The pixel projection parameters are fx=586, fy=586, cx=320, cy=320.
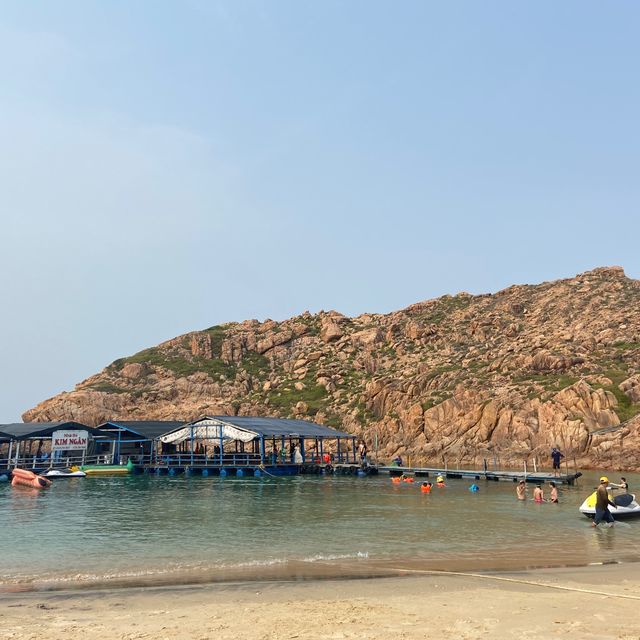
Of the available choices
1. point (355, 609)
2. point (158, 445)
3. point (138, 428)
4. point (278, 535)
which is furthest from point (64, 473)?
point (355, 609)

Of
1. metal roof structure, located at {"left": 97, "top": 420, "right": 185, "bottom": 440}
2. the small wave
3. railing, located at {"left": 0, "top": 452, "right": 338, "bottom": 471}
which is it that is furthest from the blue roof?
the small wave

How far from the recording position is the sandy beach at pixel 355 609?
12078 millimetres

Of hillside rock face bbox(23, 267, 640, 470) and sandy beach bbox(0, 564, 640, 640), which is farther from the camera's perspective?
hillside rock face bbox(23, 267, 640, 470)

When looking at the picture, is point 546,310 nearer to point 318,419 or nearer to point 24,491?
point 318,419

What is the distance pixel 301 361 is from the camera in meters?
130

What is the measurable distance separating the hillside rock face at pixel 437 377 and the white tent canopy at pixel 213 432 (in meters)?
31.8

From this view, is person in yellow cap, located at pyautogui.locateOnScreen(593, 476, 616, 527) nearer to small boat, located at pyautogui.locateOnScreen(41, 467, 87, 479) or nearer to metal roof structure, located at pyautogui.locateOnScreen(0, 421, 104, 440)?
small boat, located at pyautogui.locateOnScreen(41, 467, 87, 479)

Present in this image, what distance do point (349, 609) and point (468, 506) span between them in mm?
28072

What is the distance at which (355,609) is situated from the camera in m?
14.0

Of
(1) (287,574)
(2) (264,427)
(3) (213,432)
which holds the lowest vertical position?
(1) (287,574)

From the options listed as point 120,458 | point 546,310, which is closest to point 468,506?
point 120,458

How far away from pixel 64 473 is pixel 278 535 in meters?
44.9

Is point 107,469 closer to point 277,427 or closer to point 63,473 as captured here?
point 63,473

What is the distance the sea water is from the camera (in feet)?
67.3
